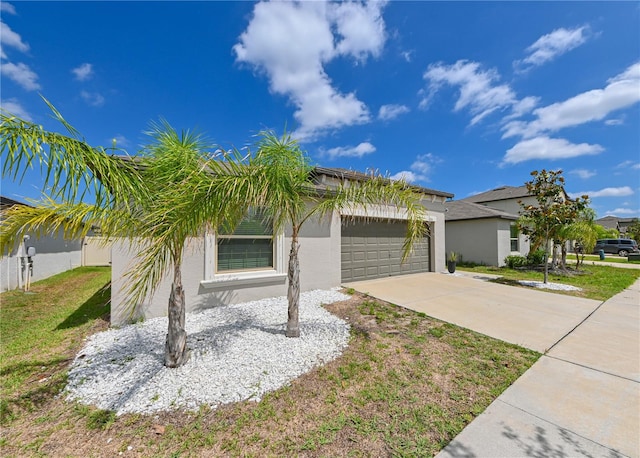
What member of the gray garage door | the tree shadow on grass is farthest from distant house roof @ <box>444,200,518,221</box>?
the tree shadow on grass

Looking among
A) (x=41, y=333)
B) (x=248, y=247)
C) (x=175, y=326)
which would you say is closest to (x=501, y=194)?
(x=248, y=247)

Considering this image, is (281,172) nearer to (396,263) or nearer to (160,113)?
(160,113)

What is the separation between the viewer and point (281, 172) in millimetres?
3611

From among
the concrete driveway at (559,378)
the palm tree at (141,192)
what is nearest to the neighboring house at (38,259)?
the palm tree at (141,192)

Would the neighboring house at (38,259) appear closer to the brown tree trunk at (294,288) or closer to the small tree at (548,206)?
the brown tree trunk at (294,288)

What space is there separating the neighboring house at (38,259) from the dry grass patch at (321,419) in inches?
201

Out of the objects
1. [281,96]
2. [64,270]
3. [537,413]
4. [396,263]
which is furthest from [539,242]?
[64,270]

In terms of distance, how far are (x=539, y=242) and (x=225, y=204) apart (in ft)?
41.0

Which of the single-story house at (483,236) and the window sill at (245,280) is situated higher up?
the single-story house at (483,236)

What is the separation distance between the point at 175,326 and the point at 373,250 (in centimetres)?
765

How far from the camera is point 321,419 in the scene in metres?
2.64

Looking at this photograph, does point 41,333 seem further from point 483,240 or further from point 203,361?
point 483,240

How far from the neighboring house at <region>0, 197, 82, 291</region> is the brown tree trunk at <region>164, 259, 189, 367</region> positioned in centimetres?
463

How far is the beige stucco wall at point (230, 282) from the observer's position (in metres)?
5.16
